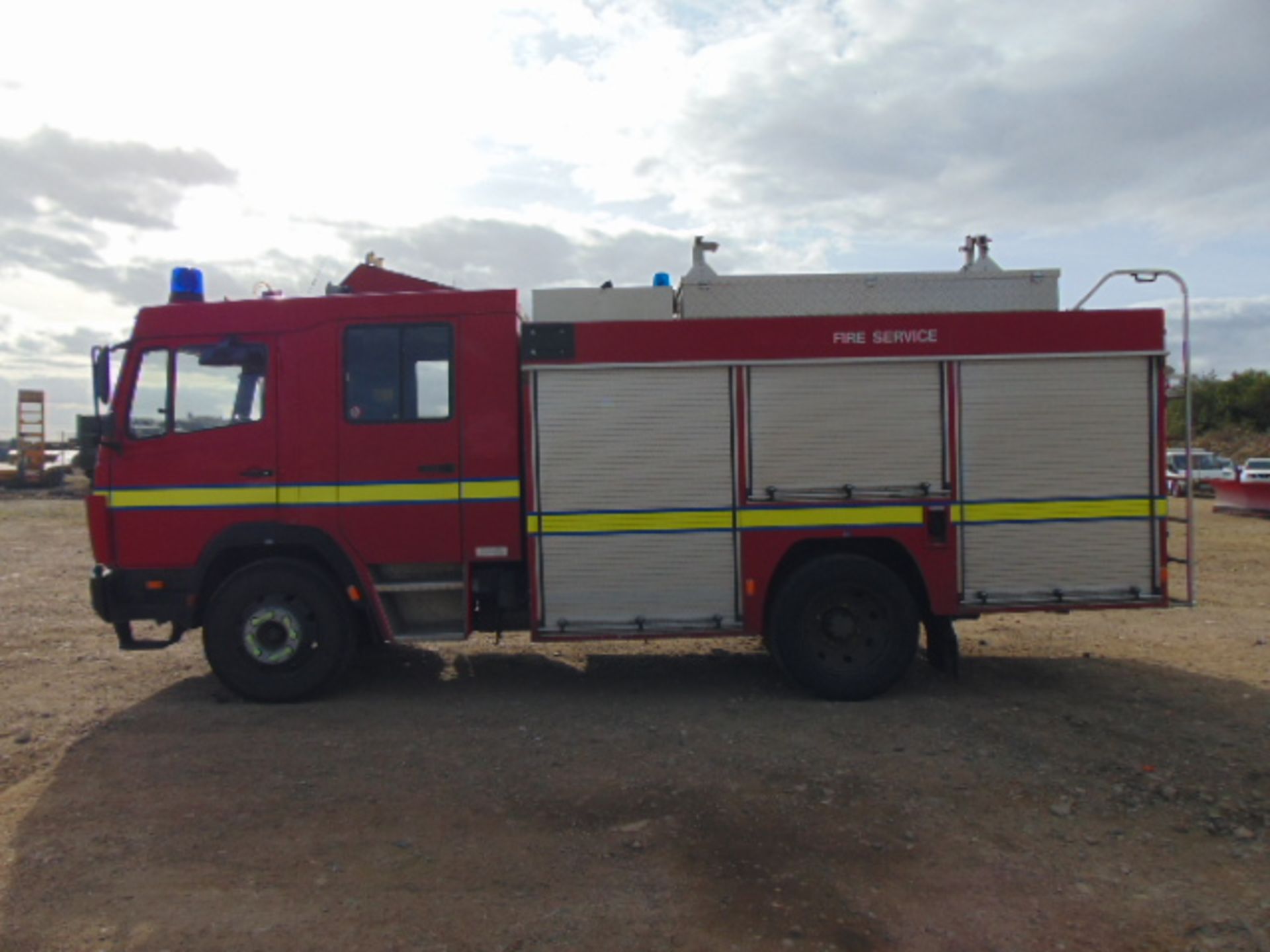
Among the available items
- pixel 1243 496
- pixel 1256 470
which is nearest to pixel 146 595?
pixel 1243 496

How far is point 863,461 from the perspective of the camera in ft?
21.4

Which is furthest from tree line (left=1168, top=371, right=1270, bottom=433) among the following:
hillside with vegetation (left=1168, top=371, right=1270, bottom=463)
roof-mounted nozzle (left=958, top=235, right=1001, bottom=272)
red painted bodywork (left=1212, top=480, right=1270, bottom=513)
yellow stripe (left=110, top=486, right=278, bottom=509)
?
yellow stripe (left=110, top=486, right=278, bottom=509)

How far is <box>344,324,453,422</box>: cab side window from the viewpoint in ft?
21.3

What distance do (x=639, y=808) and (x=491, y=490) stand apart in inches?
103

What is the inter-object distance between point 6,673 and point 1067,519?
28.0 ft

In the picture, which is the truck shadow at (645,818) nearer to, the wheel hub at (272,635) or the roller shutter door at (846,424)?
the wheel hub at (272,635)

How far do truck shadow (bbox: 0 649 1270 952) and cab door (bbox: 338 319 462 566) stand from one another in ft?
4.29

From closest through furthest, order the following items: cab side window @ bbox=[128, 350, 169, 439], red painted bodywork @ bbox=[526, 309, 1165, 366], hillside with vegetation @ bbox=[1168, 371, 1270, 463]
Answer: red painted bodywork @ bbox=[526, 309, 1165, 366]
cab side window @ bbox=[128, 350, 169, 439]
hillside with vegetation @ bbox=[1168, 371, 1270, 463]

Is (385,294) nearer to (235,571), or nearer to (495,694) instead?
(235,571)

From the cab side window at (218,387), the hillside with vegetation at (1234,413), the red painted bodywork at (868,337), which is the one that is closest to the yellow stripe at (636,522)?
the red painted bodywork at (868,337)

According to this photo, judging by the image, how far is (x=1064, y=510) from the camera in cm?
654

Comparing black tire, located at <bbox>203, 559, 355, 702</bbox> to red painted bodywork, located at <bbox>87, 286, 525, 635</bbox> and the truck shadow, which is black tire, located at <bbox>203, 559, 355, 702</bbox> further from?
red painted bodywork, located at <bbox>87, 286, 525, 635</bbox>

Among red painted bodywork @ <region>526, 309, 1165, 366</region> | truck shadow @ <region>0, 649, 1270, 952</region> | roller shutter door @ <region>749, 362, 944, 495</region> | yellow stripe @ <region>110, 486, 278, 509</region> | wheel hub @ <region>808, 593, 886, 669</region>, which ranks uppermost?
red painted bodywork @ <region>526, 309, 1165, 366</region>

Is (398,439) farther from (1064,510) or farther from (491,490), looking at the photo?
(1064,510)
